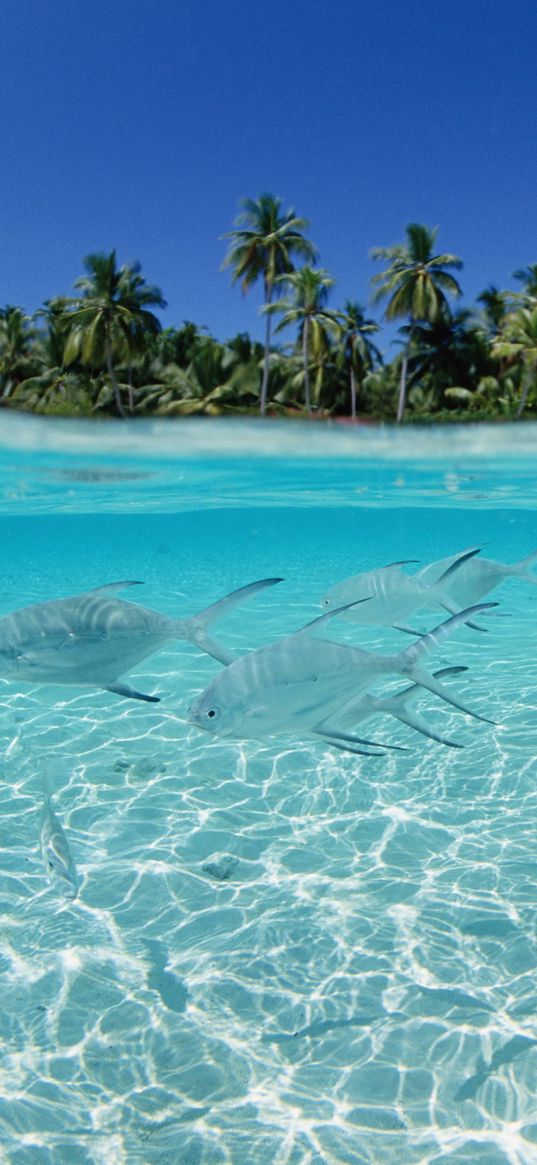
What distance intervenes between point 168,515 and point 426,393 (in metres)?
20.0

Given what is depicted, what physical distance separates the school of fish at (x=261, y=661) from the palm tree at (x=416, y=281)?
4041 cm

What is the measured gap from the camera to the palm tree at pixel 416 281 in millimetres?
44188

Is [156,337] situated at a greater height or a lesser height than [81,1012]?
greater

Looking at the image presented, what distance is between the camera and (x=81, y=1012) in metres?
4.49

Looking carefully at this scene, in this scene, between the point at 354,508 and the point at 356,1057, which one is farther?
the point at 354,508

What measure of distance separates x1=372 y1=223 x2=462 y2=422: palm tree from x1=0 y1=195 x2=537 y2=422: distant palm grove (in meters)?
0.06

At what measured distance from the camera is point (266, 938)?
504 centimetres

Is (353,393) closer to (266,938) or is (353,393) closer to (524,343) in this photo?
(524,343)

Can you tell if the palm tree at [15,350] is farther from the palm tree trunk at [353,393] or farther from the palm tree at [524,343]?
the palm tree at [524,343]

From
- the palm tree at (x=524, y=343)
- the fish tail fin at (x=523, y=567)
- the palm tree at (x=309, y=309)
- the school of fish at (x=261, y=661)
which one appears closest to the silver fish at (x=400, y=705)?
the school of fish at (x=261, y=661)

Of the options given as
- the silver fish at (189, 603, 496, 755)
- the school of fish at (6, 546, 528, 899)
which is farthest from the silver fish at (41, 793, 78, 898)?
the silver fish at (189, 603, 496, 755)

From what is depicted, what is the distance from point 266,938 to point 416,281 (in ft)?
146

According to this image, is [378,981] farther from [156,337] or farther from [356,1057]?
[156,337]

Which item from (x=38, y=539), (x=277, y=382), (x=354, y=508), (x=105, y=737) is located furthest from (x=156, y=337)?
(x=105, y=737)
